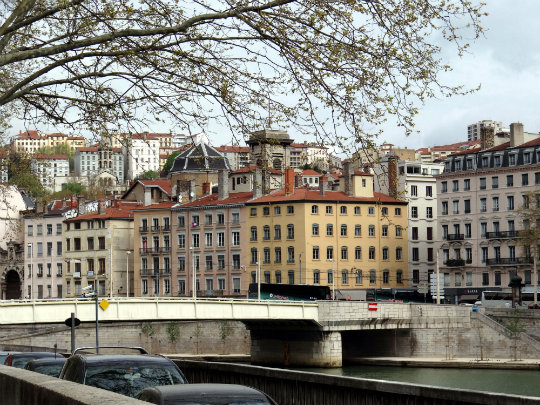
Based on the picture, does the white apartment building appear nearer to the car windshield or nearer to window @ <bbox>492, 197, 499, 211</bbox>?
window @ <bbox>492, 197, 499, 211</bbox>

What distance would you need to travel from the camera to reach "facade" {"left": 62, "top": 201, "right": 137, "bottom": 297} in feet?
456

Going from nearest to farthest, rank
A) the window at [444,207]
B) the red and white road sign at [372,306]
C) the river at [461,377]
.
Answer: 1. the river at [461,377]
2. the red and white road sign at [372,306]
3. the window at [444,207]

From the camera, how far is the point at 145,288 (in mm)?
135750

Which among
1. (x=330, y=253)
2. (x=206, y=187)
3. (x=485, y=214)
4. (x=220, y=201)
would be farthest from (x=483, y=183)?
(x=206, y=187)

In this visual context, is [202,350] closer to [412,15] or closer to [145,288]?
[145,288]

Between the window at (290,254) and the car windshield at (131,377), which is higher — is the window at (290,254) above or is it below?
above

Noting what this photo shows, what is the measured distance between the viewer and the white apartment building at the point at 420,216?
12812cm

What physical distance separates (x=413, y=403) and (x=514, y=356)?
2933 inches

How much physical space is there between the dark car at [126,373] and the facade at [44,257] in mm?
130025

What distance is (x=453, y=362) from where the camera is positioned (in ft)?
284

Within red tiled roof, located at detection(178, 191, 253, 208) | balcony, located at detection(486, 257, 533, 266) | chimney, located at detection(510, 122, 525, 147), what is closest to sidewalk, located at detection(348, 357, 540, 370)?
balcony, located at detection(486, 257, 533, 266)

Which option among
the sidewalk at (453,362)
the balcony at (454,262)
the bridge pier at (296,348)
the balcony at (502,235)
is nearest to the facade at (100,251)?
the balcony at (454,262)

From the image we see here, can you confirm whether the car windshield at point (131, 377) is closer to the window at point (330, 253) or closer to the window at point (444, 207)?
the window at point (330, 253)

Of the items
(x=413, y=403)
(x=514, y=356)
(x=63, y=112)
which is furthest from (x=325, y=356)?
(x=413, y=403)
